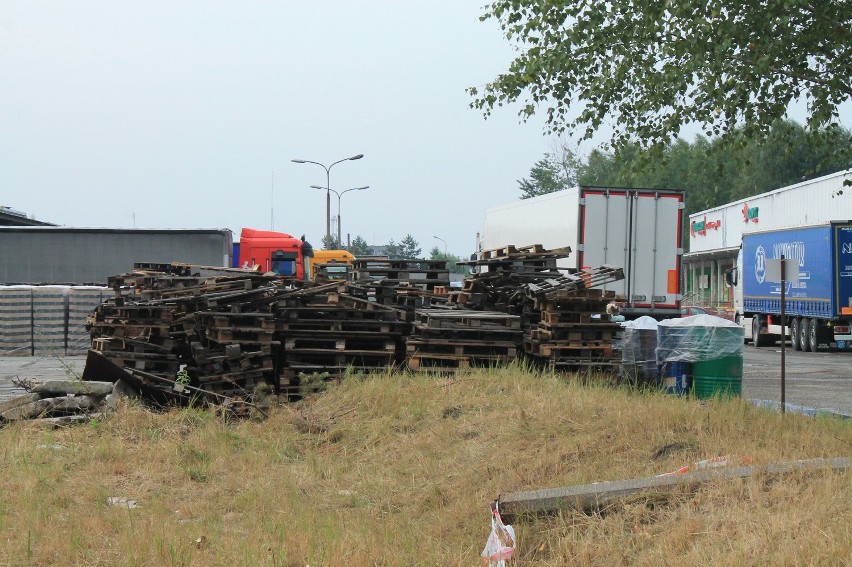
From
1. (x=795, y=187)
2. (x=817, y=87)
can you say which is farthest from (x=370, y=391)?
(x=795, y=187)

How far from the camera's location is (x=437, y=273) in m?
17.4

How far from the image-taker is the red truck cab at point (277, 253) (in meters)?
28.8

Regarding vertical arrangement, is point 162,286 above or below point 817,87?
below

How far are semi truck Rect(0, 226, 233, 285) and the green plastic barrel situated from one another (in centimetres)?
1685

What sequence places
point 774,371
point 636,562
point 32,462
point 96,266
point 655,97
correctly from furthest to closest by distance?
1. point 96,266
2. point 774,371
3. point 655,97
4. point 32,462
5. point 636,562

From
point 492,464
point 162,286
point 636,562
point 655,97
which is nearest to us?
point 636,562

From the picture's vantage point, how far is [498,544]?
694 centimetres

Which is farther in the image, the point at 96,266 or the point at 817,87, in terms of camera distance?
the point at 96,266

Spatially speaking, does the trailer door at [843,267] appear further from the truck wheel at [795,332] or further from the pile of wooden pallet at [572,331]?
the pile of wooden pallet at [572,331]

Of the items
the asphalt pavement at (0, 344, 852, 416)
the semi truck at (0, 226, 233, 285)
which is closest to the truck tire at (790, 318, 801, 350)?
the asphalt pavement at (0, 344, 852, 416)

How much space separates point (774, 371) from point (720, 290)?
119 feet

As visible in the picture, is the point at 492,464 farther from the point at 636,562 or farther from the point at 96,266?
the point at 96,266

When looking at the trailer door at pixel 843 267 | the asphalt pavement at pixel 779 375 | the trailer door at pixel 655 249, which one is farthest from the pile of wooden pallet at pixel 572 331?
the trailer door at pixel 843 267

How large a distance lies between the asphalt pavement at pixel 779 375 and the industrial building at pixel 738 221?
1569cm
